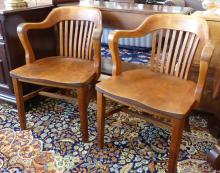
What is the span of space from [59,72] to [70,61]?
200mm

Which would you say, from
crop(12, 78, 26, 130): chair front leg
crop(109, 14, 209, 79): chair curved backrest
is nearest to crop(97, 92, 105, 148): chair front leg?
crop(109, 14, 209, 79): chair curved backrest

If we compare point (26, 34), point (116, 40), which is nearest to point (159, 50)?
point (116, 40)

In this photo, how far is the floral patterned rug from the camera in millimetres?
1390

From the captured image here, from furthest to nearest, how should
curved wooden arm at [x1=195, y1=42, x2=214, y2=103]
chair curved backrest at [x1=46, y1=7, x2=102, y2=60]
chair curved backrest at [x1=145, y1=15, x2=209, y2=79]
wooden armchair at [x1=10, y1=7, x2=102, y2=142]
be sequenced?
chair curved backrest at [x1=46, y1=7, x2=102, y2=60] → wooden armchair at [x1=10, y1=7, x2=102, y2=142] → chair curved backrest at [x1=145, y1=15, x2=209, y2=79] → curved wooden arm at [x1=195, y1=42, x2=214, y2=103]

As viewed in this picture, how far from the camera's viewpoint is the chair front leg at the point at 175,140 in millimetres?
1117

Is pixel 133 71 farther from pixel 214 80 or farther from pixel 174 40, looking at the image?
pixel 214 80

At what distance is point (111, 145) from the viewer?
5.12 feet

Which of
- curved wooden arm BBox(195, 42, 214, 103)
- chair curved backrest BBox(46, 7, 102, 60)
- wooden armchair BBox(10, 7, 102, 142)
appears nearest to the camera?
curved wooden arm BBox(195, 42, 214, 103)

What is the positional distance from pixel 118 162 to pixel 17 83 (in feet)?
2.66

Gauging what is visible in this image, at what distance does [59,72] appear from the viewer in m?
1.53

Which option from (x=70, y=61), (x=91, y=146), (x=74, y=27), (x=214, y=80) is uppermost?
(x=74, y=27)

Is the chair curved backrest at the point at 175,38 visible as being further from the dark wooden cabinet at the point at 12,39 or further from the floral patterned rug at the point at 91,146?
the dark wooden cabinet at the point at 12,39

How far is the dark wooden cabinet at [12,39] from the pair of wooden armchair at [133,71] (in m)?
0.19

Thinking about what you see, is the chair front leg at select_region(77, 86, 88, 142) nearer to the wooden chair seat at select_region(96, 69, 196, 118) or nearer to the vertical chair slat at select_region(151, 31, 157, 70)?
the wooden chair seat at select_region(96, 69, 196, 118)
